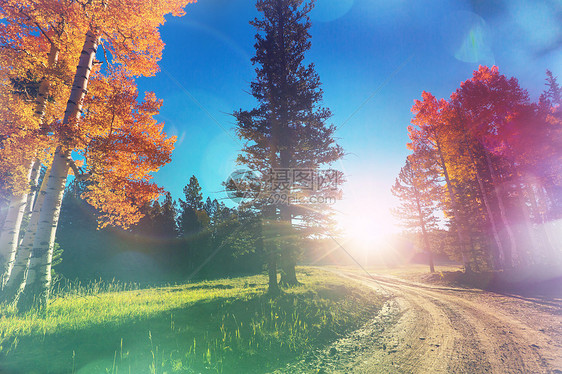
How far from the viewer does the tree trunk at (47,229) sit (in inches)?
222

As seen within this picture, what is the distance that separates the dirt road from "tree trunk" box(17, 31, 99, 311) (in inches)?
269

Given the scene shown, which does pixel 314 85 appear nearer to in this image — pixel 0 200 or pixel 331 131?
pixel 331 131

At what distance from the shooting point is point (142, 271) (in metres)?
31.2

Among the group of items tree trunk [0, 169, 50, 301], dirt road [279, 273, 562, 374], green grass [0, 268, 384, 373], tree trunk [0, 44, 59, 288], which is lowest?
dirt road [279, 273, 562, 374]

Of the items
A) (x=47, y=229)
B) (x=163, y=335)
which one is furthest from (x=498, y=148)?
(x=47, y=229)

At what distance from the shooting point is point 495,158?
62.0 feet

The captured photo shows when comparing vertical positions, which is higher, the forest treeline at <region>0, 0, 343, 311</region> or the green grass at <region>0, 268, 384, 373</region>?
the forest treeline at <region>0, 0, 343, 311</region>

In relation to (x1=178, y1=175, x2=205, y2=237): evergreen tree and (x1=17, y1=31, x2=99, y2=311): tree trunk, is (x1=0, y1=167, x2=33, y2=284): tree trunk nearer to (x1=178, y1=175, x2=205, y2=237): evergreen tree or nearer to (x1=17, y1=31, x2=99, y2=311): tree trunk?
(x1=17, y1=31, x2=99, y2=311): tree trunk

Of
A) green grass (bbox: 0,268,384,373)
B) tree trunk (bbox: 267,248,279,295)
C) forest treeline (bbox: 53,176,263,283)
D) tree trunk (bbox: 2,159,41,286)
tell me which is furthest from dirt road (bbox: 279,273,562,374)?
forest treeline (bbox: 53,176,263,283)

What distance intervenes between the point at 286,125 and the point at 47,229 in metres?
10.5

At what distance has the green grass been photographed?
11.7ft

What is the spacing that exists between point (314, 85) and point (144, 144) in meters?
10.2

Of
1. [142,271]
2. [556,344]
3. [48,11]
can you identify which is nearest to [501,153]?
[556,344]

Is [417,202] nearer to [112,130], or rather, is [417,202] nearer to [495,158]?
[495,158]
